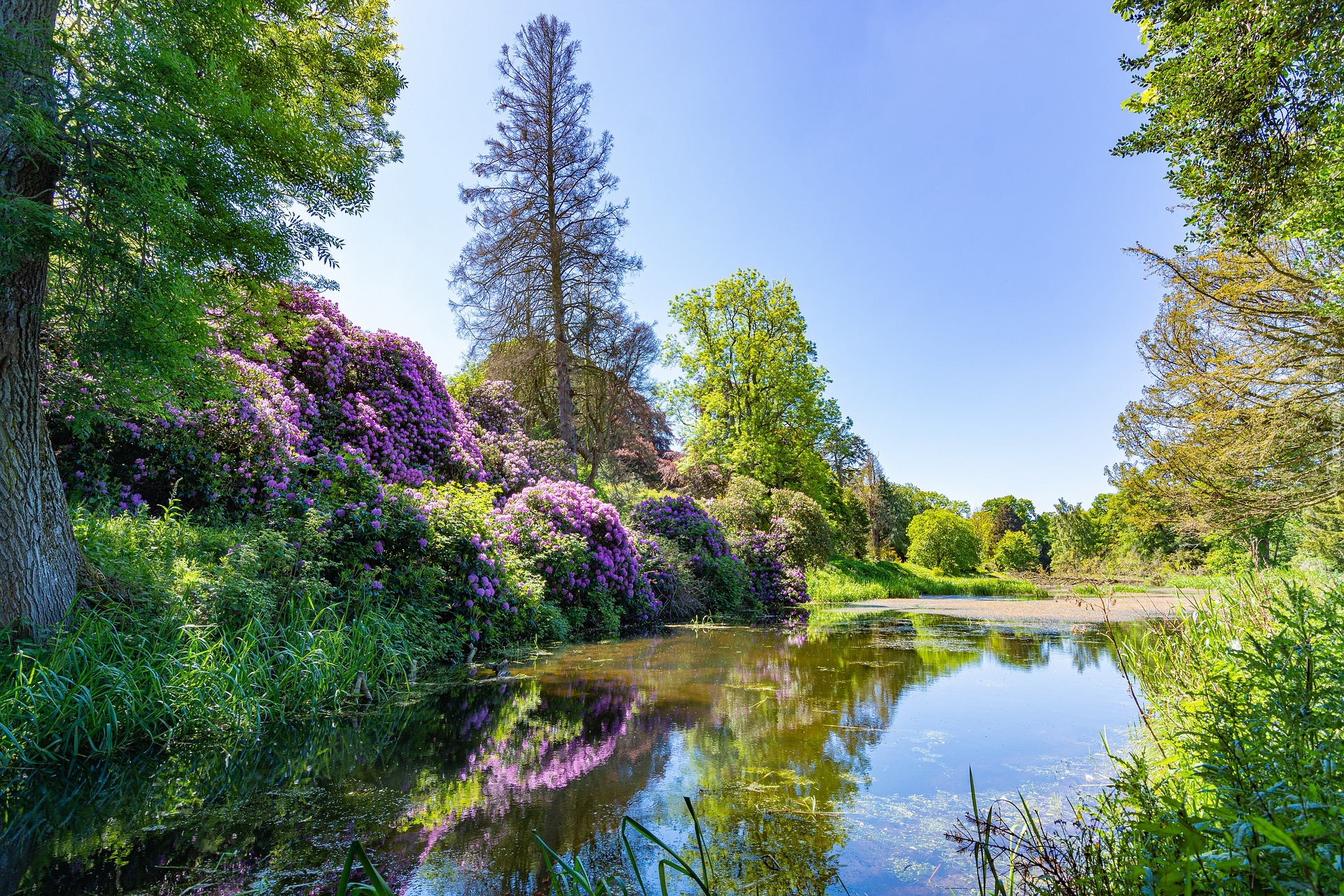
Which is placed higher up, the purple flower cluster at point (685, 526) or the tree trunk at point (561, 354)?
the tree trunk at point (561, 354)

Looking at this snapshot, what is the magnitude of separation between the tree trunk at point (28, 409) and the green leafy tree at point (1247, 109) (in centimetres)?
887

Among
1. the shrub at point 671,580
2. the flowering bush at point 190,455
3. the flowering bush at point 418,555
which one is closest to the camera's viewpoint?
the flowering bush at point 190,455

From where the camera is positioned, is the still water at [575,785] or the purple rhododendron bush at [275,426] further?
the purple rhododendron bush at [275,426]

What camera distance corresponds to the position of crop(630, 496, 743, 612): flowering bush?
44.4 ft

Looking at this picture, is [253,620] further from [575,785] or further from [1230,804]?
[1230,804]

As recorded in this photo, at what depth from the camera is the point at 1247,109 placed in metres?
5.33

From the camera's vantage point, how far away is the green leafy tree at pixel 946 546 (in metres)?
30.8

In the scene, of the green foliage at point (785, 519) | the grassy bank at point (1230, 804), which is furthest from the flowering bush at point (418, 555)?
the green foliage at point (785, 519)

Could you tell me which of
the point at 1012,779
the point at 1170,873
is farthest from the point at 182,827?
the point at 1012,779

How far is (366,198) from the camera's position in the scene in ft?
18.2

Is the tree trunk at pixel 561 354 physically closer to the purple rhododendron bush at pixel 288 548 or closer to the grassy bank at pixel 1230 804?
the purple rhododendron bush at pixel 288 548

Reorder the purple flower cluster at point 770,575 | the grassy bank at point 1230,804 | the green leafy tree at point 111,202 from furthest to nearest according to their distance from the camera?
the purple flower cluster at point 770,575, the green leafy tree at point 111,202, the grassy bank at point 1230,804

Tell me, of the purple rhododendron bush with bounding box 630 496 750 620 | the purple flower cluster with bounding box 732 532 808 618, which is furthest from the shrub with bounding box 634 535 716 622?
the purple flower cluster with bounding box 732 532 808 618

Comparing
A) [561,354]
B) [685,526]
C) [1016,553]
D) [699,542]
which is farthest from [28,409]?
[1016,553]
